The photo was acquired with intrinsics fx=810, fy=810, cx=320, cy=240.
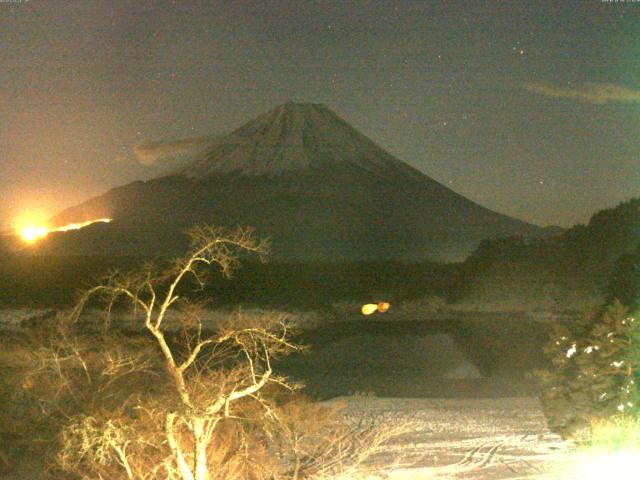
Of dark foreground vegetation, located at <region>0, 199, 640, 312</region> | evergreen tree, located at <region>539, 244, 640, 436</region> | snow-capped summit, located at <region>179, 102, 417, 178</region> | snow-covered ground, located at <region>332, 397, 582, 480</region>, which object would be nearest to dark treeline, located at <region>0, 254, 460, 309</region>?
dark foreground vegetation, located at <region>0, 199, 640, 312</region>

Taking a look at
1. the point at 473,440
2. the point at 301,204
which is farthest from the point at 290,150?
the point at 473,440

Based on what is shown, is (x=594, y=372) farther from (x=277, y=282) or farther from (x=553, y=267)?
(x=277, y=282)

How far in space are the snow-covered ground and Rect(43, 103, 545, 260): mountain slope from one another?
8000 cm

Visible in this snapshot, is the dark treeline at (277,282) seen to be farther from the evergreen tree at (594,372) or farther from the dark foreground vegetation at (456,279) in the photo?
the evergreen tree at (594,372)

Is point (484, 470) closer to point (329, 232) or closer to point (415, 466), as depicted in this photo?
point (415, 466)

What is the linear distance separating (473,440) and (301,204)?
107 m

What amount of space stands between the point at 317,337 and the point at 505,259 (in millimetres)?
18769

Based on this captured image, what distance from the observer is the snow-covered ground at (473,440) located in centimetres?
970

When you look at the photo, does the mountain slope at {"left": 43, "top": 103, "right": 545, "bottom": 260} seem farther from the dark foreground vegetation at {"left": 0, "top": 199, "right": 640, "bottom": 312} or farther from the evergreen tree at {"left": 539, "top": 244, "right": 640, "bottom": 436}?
the evergreen tree at {"left": 539, "top": 244, "right": 640, "bottom": 436}

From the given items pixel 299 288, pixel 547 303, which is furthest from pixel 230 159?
pixel 547 303

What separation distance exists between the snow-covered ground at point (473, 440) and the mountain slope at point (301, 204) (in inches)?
3150

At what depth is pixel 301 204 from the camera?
118m

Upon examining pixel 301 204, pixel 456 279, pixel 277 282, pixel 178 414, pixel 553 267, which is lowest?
pixel 178 414

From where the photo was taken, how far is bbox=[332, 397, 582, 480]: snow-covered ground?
970 centimetres
